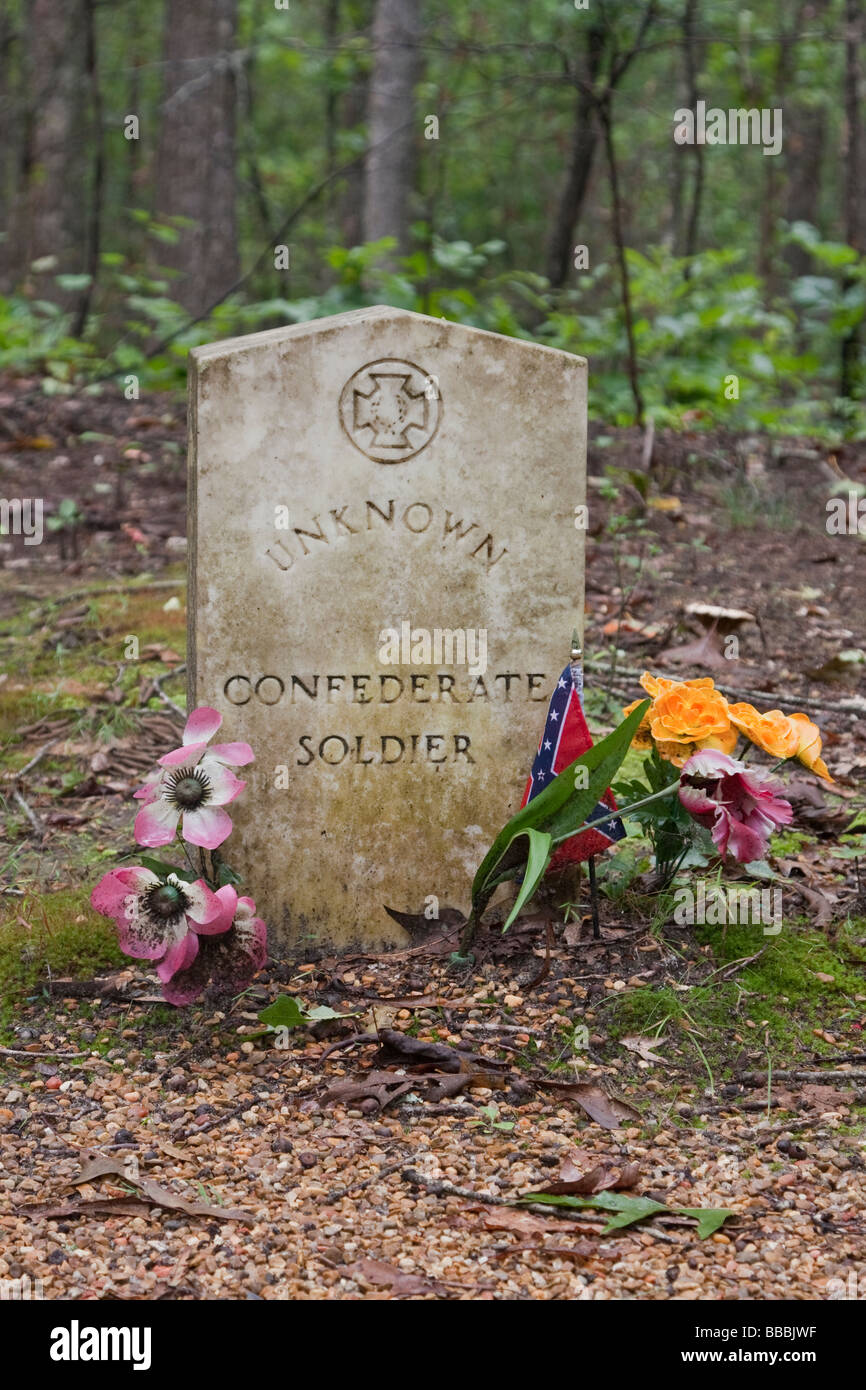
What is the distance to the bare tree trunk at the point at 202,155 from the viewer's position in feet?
34.7

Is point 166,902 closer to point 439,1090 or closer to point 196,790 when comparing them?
point 196,790

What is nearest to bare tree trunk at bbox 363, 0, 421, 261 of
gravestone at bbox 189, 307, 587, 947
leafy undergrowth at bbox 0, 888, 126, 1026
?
gravestone at bbox 189, 307, 587, 947

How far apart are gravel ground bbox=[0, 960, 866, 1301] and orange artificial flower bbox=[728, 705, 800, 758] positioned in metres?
0.72

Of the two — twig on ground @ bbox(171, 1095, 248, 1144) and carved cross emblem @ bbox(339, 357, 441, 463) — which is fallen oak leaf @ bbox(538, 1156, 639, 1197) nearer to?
twig on ground @ bbox(171, 1095, 248, 1144)

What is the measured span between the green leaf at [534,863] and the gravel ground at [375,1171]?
303mm

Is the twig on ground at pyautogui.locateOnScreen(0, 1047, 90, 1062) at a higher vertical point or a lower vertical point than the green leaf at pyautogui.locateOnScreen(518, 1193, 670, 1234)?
higher

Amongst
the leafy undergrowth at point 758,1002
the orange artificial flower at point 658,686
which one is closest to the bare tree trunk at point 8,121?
the orange artificial flower at point 658,686

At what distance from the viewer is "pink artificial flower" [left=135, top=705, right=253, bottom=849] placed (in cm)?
283

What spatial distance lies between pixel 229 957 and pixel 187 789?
0.38m

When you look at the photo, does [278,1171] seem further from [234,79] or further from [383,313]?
[234,79]

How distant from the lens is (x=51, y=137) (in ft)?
40.1

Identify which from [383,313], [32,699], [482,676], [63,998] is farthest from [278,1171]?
[32,699]

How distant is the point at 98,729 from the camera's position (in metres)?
4.28
